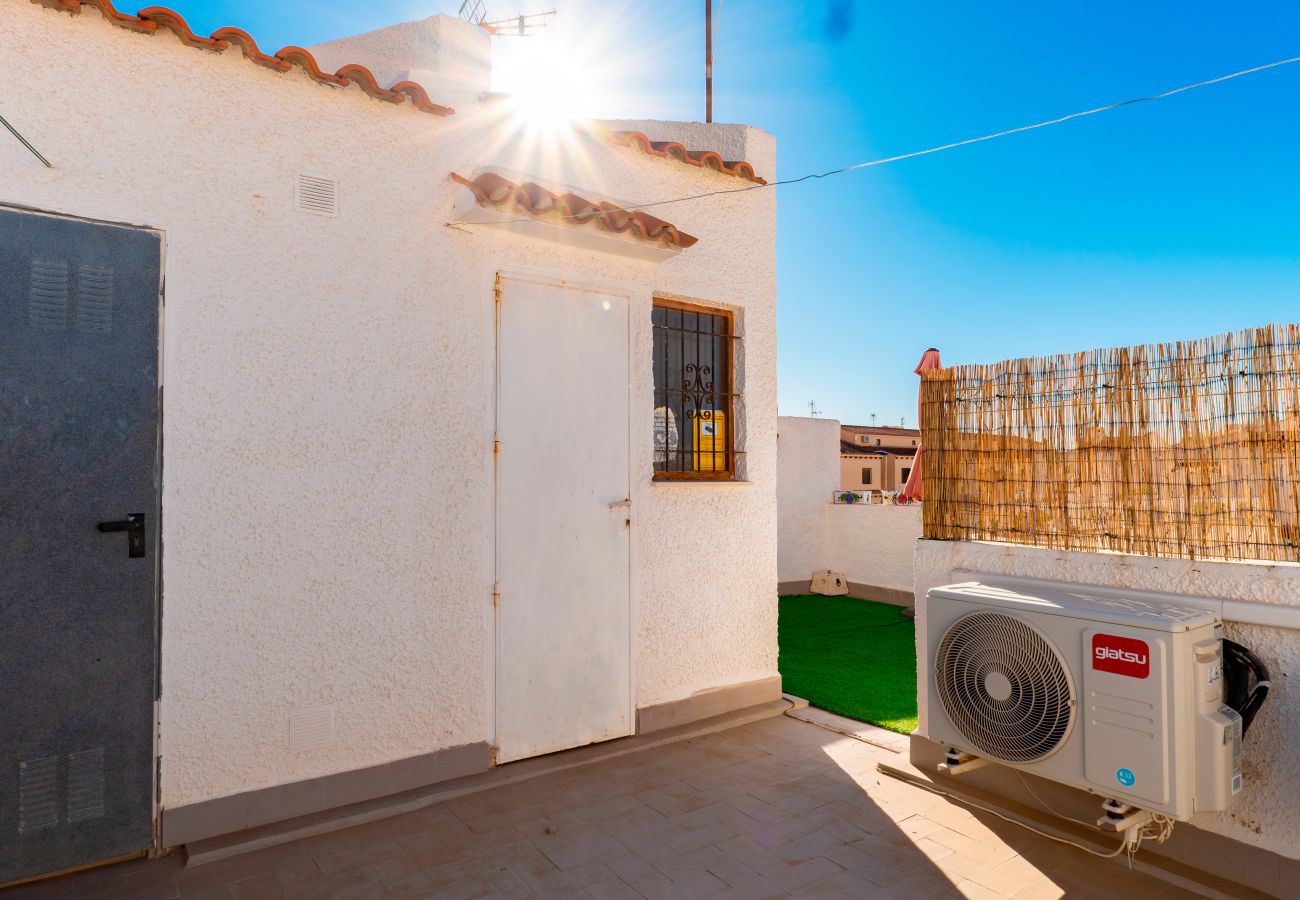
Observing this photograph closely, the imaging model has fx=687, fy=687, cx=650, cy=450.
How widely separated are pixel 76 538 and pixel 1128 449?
17.0 feet

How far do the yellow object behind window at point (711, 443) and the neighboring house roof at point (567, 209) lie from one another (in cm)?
143

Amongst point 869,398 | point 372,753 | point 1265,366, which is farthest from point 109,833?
point 869,398

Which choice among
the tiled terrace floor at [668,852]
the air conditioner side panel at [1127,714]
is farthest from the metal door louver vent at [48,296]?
the air conditioner side panel at [1127,714]

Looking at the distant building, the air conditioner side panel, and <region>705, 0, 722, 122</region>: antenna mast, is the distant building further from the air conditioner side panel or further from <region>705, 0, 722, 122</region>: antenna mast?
the air conditioner side panel

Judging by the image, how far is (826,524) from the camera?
1168cm

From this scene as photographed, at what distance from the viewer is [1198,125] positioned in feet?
34.0

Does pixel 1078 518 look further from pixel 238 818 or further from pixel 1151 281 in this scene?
pixel 1151 281

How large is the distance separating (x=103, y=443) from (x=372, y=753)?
85.5 inches

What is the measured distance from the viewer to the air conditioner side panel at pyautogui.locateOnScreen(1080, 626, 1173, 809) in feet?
9.05

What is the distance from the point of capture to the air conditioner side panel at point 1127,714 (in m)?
2.76

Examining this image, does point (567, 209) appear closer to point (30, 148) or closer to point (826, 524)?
point (30, 148)

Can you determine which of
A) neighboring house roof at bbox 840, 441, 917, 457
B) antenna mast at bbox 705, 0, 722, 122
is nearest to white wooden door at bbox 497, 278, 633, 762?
antenna mast at bbox 705, 0, 722, 122

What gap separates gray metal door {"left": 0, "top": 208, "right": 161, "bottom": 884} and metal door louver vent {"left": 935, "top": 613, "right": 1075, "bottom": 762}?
3993 mm

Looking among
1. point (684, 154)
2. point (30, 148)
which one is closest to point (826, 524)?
point (684, 154)
